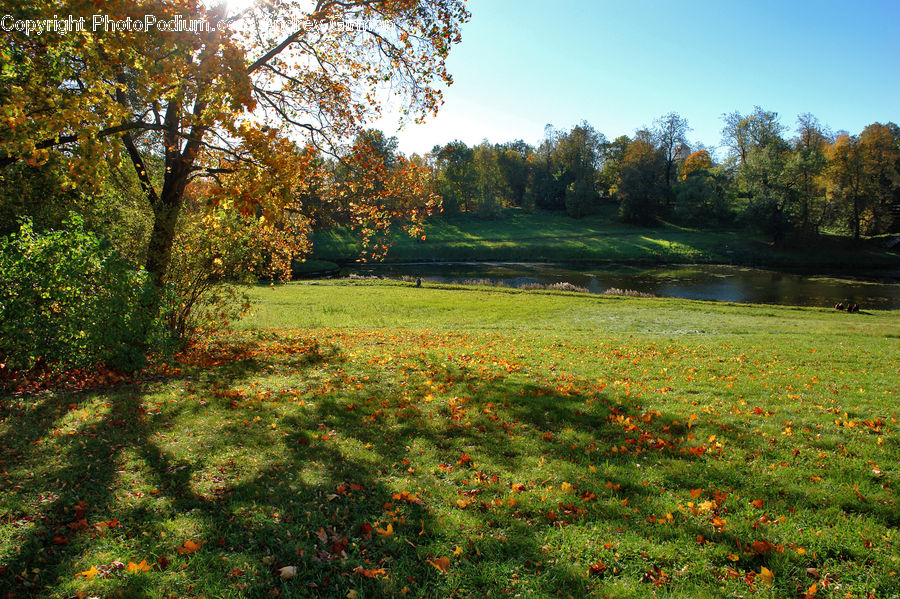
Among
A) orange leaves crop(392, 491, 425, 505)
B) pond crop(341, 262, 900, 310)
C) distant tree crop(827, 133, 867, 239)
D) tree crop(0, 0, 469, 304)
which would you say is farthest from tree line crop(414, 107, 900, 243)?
orange leaves crop(392, 491, 425, 505)

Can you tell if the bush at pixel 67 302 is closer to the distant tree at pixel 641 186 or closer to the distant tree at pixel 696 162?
the distant tree at pixel 641 186

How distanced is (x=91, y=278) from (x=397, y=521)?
8.42 m

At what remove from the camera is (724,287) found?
44.1 metres

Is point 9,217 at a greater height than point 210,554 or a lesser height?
greater

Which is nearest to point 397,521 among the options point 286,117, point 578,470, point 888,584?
point 578,470

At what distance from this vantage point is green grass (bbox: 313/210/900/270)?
60.6m

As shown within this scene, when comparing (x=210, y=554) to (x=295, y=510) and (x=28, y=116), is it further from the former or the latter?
(x=28, y=116)

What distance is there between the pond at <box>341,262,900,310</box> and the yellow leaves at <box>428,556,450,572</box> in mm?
40484

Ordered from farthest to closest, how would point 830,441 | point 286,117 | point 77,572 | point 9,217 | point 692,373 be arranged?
point 286,117 < point 9,217 < point 692,373 < point 830,441 < point 77,572

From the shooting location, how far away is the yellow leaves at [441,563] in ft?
13.8

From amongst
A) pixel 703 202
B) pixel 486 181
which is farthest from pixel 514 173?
pixel 703 202

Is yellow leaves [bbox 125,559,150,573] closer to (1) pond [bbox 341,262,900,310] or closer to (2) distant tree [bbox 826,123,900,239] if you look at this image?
(1) pond [bbox 341,262,900,310]

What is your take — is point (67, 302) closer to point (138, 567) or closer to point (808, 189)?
point (138, 567)

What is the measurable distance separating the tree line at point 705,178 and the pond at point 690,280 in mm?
15888
